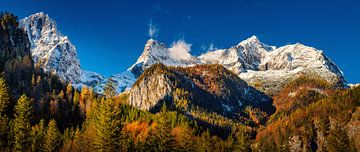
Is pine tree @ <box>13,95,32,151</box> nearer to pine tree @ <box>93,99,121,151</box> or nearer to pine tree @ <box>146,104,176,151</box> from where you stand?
pine tree @ <box>93,99,121,151</box>

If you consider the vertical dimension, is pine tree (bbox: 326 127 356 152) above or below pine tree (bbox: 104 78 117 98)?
below

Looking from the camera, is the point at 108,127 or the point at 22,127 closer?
the point at 108,127

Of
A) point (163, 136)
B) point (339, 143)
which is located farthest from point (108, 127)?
point (339, 143)

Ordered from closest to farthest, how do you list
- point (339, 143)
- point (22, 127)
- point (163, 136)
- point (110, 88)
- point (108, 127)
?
point (110, 88), point (108, 127), point (163, 136), point (22, 127), point (339, 143)

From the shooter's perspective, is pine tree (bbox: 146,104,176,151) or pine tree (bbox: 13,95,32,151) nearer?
pine tree (bbox: 146,104,176,151)

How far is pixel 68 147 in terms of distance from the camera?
114 metres

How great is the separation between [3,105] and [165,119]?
48.3 meters

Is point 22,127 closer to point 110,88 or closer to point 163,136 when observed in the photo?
point 163,136

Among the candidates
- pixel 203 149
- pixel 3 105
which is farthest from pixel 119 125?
pixel 203 149

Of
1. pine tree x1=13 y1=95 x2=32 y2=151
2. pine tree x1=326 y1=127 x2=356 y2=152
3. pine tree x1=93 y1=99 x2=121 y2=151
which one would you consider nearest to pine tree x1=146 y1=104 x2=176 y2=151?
pine tree x1=93 y1=99 x2=121 y2=151

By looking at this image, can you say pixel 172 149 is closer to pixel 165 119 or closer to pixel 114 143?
pixel 165 119

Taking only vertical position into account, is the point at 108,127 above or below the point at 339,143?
above

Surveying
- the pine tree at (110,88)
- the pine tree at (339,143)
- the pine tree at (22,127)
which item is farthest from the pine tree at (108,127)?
the pine tree at (339,143)

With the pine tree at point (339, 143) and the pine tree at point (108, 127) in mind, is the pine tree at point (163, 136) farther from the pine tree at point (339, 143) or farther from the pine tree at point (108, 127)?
the pine tree at point (339, 143)
